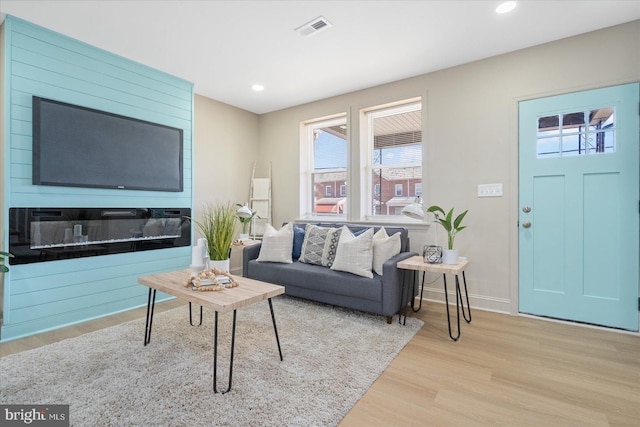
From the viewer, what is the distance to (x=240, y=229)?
480 centimetres

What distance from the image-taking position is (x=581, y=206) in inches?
107

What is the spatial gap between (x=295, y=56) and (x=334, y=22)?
676 mm

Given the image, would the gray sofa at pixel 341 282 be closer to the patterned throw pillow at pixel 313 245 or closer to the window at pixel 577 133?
the patterned throw pillow at pixel 313 245

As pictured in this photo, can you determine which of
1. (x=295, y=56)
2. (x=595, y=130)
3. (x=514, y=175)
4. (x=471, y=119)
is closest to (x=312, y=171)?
(x=295, y=56)

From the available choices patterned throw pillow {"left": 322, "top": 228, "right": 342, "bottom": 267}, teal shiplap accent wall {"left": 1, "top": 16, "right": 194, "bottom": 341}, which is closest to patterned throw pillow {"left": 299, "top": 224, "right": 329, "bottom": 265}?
patterned throw pillow {"left": 322, "top": 228, "right": 342, "bottom": 267}

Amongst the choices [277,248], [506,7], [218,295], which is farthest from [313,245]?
[506,7]

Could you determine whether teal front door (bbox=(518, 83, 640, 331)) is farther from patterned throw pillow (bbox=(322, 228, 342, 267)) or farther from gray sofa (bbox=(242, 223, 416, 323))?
patterned throw pillow (bbox=(322, 228, 342, 267))

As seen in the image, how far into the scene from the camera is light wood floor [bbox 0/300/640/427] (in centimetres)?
158

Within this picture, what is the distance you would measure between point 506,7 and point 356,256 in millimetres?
2320

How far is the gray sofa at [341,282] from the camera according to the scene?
2719mm

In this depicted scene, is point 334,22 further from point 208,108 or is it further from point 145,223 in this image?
point 145,223

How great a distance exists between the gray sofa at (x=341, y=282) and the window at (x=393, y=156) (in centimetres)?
58

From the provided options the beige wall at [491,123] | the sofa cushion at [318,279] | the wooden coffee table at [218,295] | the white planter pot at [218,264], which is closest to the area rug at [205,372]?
the wooden coffee table at [218,295]

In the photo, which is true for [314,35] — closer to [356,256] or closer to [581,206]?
[356,256]
